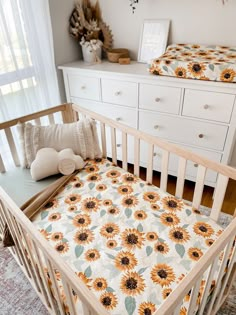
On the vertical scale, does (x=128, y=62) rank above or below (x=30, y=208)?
above

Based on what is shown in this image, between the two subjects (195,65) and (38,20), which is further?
(38,20)

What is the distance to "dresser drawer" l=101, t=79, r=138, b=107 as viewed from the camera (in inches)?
74.6

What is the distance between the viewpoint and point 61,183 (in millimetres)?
1494

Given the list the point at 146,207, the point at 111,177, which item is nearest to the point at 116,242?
the point at 146,207

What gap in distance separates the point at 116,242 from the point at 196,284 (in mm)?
506

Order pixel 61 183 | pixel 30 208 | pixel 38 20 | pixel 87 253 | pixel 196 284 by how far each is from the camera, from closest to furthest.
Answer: pixel 196 284 → pixel 87 253 → pixel 30 208 → pixel 61 183 → pixel 38 20

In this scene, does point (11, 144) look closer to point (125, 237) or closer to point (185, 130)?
point (125, 237)

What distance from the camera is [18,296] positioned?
139 cm

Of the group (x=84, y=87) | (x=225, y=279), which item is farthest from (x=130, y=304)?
(x=84, y=87)

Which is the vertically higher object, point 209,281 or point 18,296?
point 209,281

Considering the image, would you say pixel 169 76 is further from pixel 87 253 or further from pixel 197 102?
pixel 87 253

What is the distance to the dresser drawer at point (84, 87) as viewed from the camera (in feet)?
6.74

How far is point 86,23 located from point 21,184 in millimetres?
1484

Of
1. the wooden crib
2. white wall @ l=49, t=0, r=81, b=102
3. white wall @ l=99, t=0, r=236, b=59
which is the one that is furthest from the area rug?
white wall @ l=99, t=0, r=236, b=59
